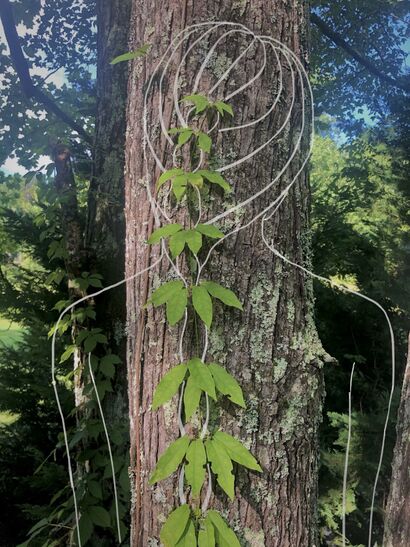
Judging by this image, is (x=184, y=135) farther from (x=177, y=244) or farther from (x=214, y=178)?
(x=177, y=244)

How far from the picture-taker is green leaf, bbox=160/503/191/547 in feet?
3.15

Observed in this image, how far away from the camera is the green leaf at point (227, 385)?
0.99 meters

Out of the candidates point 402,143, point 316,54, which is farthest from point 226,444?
point 316,54

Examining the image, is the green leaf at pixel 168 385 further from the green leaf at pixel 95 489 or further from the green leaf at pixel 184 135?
the green leaf at pixel 95 489

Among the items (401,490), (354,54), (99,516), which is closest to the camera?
(401,490)

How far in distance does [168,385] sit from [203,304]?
0.62 ft

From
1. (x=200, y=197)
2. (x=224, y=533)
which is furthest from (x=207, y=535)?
(x=200, y=197)

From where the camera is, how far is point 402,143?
504cm

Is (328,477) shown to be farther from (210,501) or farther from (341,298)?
(210,501)

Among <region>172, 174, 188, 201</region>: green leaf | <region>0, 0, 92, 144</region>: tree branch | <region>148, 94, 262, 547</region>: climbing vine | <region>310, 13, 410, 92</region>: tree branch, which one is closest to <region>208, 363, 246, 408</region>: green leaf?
<region>148, 94, 262, 547</region>: climbing vine

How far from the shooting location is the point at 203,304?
986 mm

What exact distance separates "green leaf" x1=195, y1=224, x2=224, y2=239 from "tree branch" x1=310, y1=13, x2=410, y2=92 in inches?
210

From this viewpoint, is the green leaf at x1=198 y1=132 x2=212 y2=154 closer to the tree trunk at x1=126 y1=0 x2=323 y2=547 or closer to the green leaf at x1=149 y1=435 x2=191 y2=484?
the tree trunk at x1=126 y1=0 x2=323 y2=547

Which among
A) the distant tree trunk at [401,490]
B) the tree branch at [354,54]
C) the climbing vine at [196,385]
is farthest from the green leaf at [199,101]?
the tree branch at [354,54]
